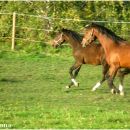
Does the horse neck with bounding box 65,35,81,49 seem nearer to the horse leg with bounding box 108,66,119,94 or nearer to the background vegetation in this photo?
the background vegetation

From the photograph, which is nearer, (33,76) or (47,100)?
(47,100)

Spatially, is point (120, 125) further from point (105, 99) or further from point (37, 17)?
point (37, 17)

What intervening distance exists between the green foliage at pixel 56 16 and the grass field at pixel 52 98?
114 inches

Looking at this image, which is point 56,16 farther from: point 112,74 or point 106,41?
point 112,74

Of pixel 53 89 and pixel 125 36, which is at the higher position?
pixel 125 36

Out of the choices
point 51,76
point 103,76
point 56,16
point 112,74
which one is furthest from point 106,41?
point 56,16

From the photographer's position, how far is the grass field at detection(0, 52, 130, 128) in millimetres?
9055

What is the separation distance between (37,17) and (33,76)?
7.16m

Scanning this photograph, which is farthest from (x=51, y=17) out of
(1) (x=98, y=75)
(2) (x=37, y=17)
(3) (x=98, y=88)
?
(3) (x=98, y=88)

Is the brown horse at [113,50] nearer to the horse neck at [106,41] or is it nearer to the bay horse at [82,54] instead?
the horse neck at [106,41]

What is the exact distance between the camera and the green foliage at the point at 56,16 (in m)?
22.0

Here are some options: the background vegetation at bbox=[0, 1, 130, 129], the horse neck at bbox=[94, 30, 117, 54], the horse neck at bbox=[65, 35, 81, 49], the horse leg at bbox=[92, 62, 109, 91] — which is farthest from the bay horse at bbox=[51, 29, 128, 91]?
the horse neck at bbox=[94, 30, 117, 54]

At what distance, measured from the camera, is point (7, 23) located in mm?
22203

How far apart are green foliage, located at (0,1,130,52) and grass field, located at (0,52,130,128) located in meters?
2.89
